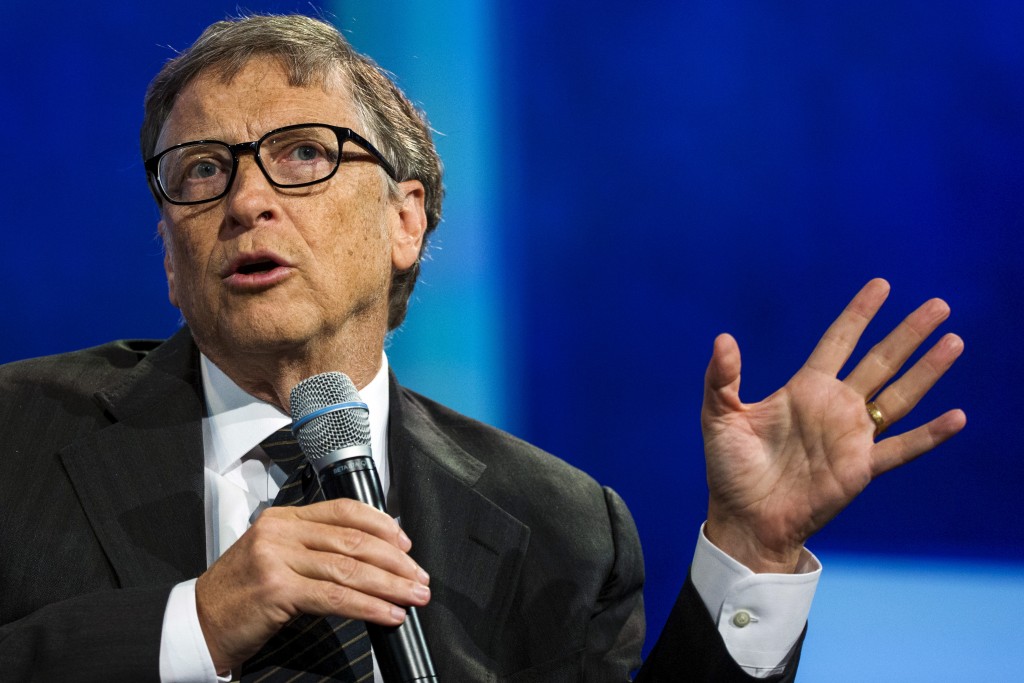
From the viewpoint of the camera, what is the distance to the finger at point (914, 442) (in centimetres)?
151

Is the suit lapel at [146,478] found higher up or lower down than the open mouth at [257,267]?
lower down

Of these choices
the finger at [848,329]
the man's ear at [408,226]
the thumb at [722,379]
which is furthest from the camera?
the man's ear at [408,226]

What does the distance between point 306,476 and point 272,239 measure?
0.37 metres

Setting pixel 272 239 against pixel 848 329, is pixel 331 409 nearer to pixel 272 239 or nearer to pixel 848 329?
pixel 272 239

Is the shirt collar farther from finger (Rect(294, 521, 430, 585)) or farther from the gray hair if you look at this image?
finger (Rect(294, 521, 430, 585))

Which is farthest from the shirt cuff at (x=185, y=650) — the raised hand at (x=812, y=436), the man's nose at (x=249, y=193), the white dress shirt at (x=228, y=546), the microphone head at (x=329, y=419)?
the raised hand at (x=812, y=436)

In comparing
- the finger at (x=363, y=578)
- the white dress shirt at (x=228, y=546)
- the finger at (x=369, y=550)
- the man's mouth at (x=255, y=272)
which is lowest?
the white dress shirt at (x=228, y=546)

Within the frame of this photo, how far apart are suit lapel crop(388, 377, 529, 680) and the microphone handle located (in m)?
0.50

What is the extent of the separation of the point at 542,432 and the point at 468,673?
25.6 inches

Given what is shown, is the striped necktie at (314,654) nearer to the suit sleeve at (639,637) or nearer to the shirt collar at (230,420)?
the shirt collar at (230,420)

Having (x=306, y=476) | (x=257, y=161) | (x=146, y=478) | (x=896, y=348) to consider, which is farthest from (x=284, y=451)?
(x=896, y=348)

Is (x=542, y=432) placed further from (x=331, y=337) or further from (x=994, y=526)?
(x=994, y=526)

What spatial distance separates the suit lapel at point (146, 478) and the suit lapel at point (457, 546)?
0.34 meters

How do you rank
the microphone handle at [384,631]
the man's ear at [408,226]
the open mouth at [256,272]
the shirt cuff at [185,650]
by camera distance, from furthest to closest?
the man's ear at [408,226] → the open mouth at [256,272] → the shirt cuff at [185,650] → the microphone handle at [384,631]
